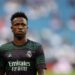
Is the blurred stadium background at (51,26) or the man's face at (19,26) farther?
the blurred stadium background at (51,26)

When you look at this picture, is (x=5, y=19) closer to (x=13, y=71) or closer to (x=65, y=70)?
(x=65, y=70)

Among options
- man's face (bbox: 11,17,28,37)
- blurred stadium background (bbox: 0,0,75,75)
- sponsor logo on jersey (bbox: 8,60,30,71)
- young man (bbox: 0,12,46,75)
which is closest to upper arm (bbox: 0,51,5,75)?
young man (bbox: 0,12,46,75)

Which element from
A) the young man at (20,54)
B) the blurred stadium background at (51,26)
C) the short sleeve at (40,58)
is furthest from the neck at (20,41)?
the blurred stadium background at (51,26)

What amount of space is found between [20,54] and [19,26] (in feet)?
0.97

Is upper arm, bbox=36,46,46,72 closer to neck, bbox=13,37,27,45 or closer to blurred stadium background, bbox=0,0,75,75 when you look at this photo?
neck, bbox=13,37,27,45

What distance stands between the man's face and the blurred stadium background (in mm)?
7307

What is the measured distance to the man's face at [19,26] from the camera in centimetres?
354

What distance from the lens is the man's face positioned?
354 centimetres

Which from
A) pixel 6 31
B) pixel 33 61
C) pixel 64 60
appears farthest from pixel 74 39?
pixel 33 61

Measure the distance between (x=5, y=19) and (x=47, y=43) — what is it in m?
1.57

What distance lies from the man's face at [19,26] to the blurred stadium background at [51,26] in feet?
24.0

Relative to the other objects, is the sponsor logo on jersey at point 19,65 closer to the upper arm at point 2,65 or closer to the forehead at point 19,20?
the upper arm at point 2,65

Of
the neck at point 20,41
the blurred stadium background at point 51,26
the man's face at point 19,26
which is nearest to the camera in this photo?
the man's face at point 19,26

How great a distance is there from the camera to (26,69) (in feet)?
11.8
